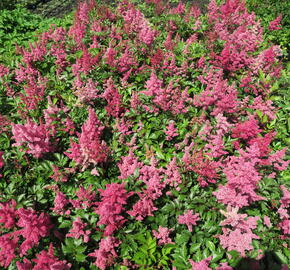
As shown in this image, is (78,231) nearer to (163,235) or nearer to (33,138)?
(163,235)

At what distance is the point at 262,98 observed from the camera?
17.4 feet

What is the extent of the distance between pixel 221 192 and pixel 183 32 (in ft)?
18.0

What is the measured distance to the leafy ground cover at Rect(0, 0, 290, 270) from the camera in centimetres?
306

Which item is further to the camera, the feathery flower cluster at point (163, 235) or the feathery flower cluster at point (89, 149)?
the feathery flower cluster at point (89, 149)

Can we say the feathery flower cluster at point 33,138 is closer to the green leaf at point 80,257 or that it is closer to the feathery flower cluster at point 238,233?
the green leaf at point 80,257

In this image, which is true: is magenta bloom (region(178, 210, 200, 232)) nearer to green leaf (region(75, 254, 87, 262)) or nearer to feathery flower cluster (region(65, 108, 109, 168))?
green leaf (region(75, 254, 87, 262))

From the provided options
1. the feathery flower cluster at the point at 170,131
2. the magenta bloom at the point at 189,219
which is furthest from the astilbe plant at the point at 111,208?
the feathery flower cluster at the point at 170,131

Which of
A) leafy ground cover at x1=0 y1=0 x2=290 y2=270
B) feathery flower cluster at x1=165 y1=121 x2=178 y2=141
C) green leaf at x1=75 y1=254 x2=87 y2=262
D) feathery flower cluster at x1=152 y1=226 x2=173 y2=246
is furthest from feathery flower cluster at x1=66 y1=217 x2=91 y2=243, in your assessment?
feathery flower cluster at x1=165 y1=121 x2=178 y2=141

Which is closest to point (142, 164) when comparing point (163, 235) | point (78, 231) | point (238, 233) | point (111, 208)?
point (111, 208)

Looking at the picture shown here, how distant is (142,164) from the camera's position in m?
3.81

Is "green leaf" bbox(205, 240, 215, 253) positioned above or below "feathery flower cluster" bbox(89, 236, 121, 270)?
above

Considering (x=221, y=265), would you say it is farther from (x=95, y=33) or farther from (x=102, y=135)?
(x=95, y=33)

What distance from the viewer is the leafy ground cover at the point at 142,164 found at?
10.0 ft

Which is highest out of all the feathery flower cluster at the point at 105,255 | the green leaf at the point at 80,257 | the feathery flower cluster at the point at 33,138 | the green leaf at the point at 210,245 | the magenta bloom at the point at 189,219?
the feathery flower cluster at the point at 33,138
